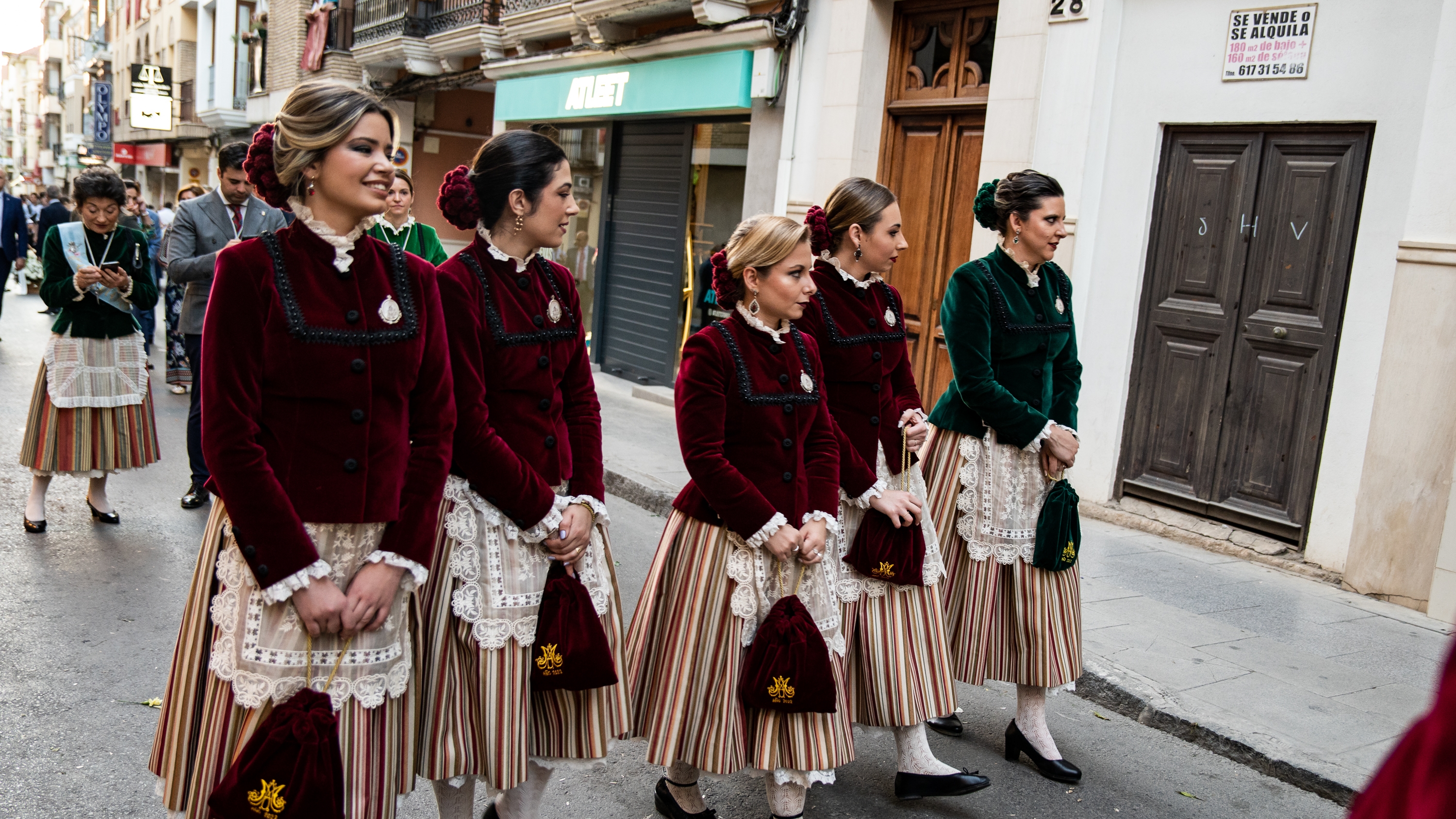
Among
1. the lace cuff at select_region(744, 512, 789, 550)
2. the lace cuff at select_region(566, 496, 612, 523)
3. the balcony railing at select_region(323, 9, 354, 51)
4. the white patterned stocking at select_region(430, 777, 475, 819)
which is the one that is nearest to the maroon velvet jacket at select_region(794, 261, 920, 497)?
the lace cuff at select_region(744, 512, 789, 550)

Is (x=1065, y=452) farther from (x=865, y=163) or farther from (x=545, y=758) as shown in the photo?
(x=865, y=163)

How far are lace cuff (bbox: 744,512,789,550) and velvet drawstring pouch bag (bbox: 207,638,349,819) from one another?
1.29m

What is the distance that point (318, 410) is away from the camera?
2400 millimetres

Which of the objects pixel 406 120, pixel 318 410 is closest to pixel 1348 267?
pixel 318 410

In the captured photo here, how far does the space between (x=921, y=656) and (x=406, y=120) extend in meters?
19.3

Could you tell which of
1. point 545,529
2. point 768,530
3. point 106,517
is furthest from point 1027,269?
point 106,517

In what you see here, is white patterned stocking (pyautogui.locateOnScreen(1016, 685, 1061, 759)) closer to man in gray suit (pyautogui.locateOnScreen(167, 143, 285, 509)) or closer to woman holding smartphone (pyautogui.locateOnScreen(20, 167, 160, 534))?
man in gray suit (pyautogui.locateOnScreen(167, 143, 285, 509))

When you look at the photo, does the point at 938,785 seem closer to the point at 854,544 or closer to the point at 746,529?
the point at 854,544

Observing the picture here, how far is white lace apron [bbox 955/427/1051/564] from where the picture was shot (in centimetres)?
406

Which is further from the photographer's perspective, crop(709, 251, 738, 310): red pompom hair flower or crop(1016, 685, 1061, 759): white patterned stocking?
crop(1016, 685, 1061, 759): white patterned stocking

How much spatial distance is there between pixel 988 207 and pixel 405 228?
2.83 metres

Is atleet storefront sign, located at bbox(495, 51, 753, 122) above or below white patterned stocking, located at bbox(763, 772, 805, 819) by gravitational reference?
above

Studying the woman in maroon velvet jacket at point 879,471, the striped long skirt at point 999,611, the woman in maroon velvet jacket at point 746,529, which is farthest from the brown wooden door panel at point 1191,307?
the woman in maroon velvet jacket at point 746,529

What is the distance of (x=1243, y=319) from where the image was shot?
729 centimetres
